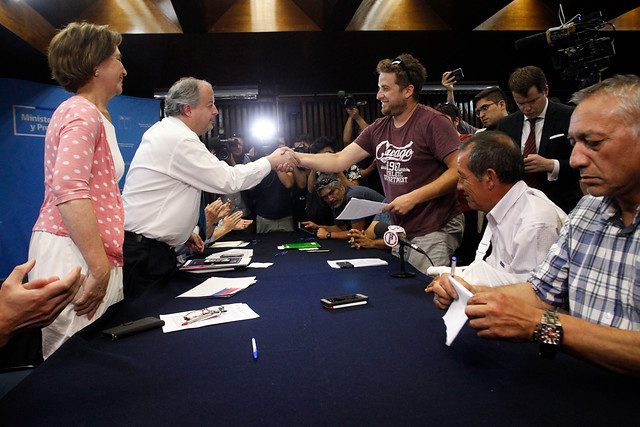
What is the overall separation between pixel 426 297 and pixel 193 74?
479 centimetres

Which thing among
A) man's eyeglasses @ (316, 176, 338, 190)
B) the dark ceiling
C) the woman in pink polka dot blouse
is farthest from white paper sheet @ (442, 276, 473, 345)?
the dark ceiling

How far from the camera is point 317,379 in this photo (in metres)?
0.79

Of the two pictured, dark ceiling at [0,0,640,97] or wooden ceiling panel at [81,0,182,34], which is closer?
dark ceiling at [0,0,640,97]

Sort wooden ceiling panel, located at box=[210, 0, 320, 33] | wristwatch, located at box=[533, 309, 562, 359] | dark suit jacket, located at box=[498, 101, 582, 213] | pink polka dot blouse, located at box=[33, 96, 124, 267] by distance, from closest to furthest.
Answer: wristwatch, located at box=[533, 309, 562, 359]
pink polka dot blouse, located at box=[33, 96, 124, 267]
dark suit jacket, located at box=[498, 101, 582, 213]
wooden ceiling panel, located at box=[210, 0, 320, 33]

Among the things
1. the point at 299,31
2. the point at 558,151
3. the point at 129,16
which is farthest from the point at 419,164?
the point at 129,16

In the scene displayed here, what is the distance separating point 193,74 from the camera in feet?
16.7

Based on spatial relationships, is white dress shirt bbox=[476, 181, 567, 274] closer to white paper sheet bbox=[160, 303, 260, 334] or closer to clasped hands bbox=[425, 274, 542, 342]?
clasped hands bbox=[425, 274, 542, 342]

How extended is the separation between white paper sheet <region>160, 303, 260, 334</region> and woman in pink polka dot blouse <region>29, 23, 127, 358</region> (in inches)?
12.1

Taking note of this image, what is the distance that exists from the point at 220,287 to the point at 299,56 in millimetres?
3870

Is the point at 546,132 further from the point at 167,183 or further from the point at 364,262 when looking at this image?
the point at 167,183

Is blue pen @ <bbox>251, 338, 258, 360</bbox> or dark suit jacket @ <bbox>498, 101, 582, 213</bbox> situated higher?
dark suit jacket @ <bbox>498, 101, 582, 213</bbox>

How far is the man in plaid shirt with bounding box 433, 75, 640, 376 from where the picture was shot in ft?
2.63

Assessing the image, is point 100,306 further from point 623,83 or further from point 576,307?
point 623,83

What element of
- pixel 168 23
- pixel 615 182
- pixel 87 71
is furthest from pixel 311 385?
pixel 168 23
